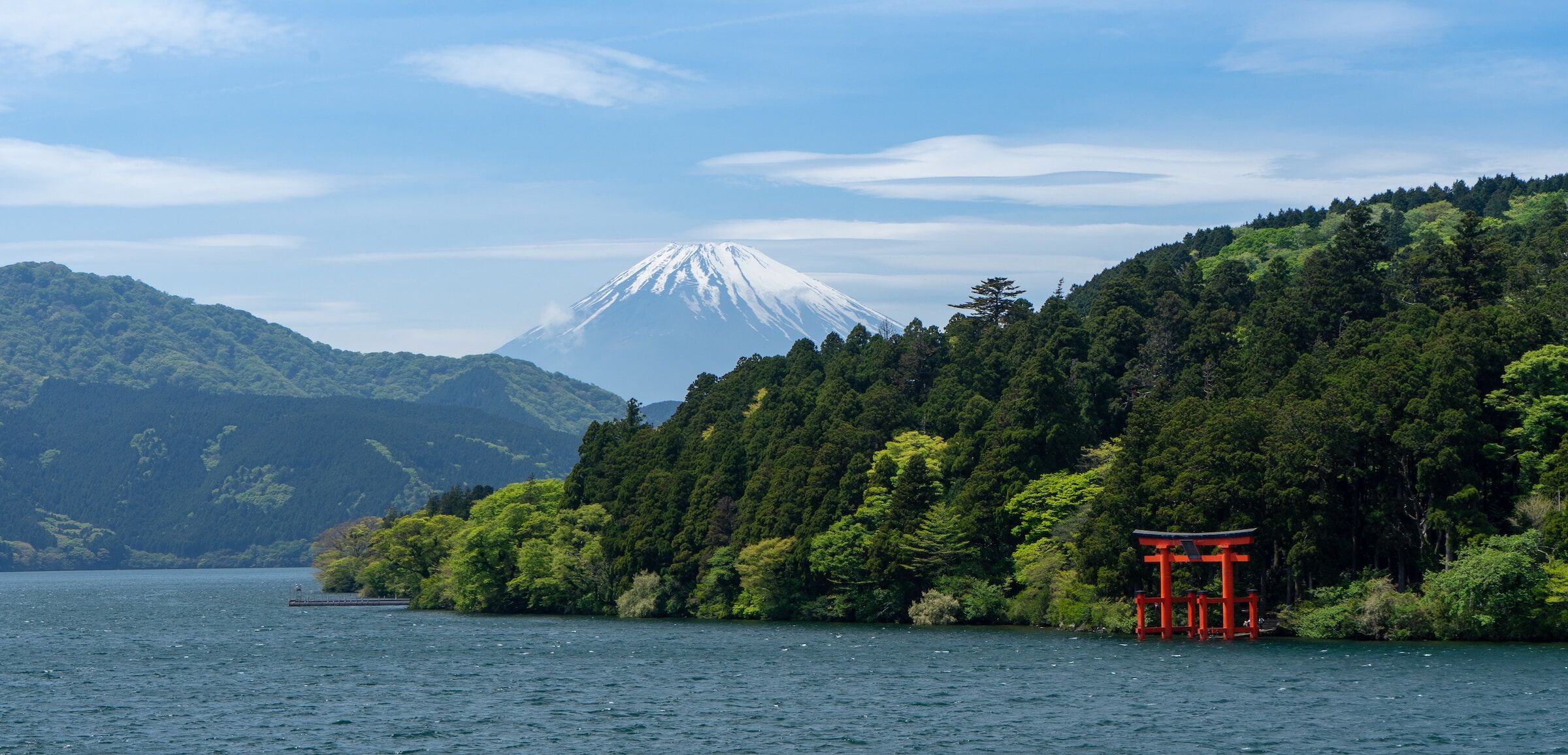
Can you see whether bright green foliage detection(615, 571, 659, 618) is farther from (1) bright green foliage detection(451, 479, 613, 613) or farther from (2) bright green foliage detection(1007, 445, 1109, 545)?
(2) bright green foliage detection(1007, 445, 1109, 545)

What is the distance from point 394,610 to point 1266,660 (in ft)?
235

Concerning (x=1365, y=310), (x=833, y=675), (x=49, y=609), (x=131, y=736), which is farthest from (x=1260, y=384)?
(x=49, y=609)

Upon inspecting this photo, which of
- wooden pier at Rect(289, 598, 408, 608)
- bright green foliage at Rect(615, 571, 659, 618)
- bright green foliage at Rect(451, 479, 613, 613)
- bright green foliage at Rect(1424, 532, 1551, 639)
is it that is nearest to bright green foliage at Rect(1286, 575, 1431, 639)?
bright green foliage at Rect(1424, 532, 1551, 639)

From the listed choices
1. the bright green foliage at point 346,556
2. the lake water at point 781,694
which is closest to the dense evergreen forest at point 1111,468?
the lake water at point 781,694

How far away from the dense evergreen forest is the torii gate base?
1.97 metres

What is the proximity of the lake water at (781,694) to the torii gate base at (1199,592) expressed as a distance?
1609 mm

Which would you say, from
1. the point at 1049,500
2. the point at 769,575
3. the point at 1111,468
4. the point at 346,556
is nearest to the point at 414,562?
the point at 346,556

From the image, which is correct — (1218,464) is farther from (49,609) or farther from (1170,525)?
(49,609)

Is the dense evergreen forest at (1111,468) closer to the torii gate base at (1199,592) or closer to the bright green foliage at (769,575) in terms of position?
the bright green foliage at (769,575)

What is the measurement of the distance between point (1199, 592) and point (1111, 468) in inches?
365

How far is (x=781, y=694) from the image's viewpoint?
47188 millimetres

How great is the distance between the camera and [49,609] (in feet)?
386

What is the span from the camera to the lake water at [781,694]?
37.4 metres

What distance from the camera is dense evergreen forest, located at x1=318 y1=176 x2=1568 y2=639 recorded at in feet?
210
